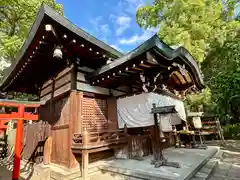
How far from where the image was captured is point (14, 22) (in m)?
13.4

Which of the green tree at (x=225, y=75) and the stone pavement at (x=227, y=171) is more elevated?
the green tree at (x=225, y=75)

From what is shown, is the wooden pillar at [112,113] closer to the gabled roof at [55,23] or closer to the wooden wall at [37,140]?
the gabled roof at [55,23]

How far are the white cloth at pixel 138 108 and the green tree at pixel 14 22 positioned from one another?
379 inches

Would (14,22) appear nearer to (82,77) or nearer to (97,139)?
(82,77)

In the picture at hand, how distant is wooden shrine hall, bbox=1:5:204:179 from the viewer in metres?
4.42

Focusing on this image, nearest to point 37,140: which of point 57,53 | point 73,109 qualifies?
point 73,109

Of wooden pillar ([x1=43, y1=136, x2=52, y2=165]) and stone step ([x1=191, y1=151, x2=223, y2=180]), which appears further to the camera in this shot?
wooden pillar ([x1=43, y1=136, x2=52, y2=165])

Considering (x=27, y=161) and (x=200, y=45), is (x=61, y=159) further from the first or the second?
(x=200, y=45)

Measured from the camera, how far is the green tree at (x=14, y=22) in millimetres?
11398

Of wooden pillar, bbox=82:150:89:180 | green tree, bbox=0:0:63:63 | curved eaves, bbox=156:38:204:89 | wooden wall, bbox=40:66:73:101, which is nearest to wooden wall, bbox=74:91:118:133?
wooden wall, bbox=40:66:73:101

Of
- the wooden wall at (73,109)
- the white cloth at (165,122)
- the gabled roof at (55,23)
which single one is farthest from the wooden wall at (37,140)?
the white cloth at (165,122)

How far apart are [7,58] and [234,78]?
17.9 meters

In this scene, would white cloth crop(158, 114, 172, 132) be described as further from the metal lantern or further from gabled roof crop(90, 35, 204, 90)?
the metal lantern

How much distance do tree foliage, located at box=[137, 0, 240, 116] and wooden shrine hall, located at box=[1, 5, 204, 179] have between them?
6.72 m
